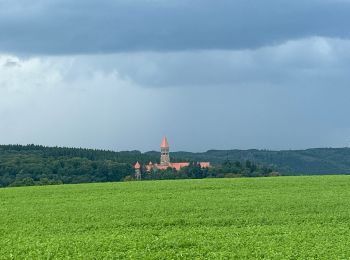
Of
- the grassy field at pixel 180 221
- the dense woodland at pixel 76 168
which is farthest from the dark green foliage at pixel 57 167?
the grassy field at pixel 180 221

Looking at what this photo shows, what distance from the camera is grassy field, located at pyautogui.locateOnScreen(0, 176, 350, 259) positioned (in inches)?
705

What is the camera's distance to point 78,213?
27.5 meters

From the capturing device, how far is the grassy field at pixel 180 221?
58.7 ft

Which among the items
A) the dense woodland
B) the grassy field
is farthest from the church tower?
the grassy field

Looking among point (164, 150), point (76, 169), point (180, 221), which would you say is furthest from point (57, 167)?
point (180, 221)

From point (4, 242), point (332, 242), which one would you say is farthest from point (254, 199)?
point (4, 242)

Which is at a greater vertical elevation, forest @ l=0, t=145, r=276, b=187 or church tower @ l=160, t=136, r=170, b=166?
church tower @ l=160, t=136, r=170, b=166

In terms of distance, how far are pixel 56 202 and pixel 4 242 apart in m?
12.9

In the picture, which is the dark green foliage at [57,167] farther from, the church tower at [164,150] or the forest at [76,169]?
the church tower at [164,150]

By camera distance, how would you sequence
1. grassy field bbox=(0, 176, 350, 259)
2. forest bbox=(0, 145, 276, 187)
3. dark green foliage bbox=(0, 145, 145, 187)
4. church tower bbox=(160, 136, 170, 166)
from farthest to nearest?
church tower bbox=(160, 136, 170, 166) → dark green foliage bbox=(0, 145, 145, 187) → forest bbox=(0, 145, 276, 187) → grassy field bbox=(0, 176, 350, 259)

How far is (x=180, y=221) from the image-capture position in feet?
79.7

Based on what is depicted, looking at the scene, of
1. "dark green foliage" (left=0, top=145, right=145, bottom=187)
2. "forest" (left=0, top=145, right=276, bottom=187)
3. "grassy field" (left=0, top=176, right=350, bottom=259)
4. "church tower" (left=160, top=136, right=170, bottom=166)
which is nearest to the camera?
"grassy field" (left=0, top=176, right=350, bottom=259)

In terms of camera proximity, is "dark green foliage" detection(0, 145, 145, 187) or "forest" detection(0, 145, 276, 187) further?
"dark green foliage" detection(0, 145, 145, 187)

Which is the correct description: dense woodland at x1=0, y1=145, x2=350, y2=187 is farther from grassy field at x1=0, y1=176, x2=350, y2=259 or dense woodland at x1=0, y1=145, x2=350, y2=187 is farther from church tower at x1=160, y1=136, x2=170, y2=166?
grassy field at x1=0, y1=176, x2=350, y2=259
